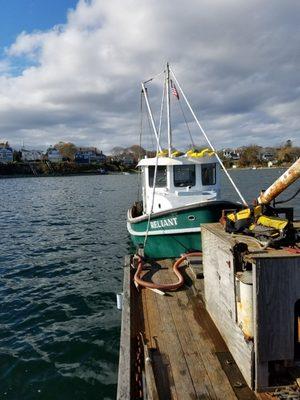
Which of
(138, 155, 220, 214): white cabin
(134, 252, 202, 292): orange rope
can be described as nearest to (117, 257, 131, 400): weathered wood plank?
→ (134, 252, 202, 292): orange rope

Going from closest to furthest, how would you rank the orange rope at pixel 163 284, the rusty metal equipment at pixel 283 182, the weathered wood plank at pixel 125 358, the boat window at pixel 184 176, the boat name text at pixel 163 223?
the weathered wood plank at pixel 125 358, the rusty metal equipment at pixel 283 182, the orange rope at pixel 163 284, the boat name text at pixel 163 223, the boat window at pixel 184 176

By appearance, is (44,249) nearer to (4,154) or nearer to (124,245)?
(124,245)

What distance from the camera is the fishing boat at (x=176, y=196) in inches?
474

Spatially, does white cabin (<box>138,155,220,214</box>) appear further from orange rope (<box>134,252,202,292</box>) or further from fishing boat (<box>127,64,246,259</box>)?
orange rope (<box>134,252,202,292</box>)

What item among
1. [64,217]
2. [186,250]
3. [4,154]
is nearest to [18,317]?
[186,250]

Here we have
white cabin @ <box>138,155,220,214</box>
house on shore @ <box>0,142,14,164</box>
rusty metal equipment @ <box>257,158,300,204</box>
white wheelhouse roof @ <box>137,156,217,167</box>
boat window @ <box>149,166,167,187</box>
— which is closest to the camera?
rusty metal equipment @ <box>257,158,300,204</box>

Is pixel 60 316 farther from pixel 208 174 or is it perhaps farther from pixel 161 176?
pixel 208 174

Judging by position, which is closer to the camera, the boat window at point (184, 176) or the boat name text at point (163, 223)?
the boat name text at point (163, 223)

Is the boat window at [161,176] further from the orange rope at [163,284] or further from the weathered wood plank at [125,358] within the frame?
the weathered wood plank at [125,358]

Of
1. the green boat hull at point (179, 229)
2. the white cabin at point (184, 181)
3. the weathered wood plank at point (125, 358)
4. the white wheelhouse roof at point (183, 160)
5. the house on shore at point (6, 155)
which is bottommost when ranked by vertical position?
the weathered wood plank at point (125, 358)

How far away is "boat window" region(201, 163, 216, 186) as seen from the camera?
1395cm

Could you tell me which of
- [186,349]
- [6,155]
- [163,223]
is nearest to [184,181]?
[163,223]

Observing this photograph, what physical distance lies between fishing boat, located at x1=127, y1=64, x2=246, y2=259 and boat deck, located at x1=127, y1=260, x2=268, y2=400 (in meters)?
3.77

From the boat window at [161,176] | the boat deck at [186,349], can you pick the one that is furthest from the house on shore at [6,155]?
the boat deck at [186,349]
